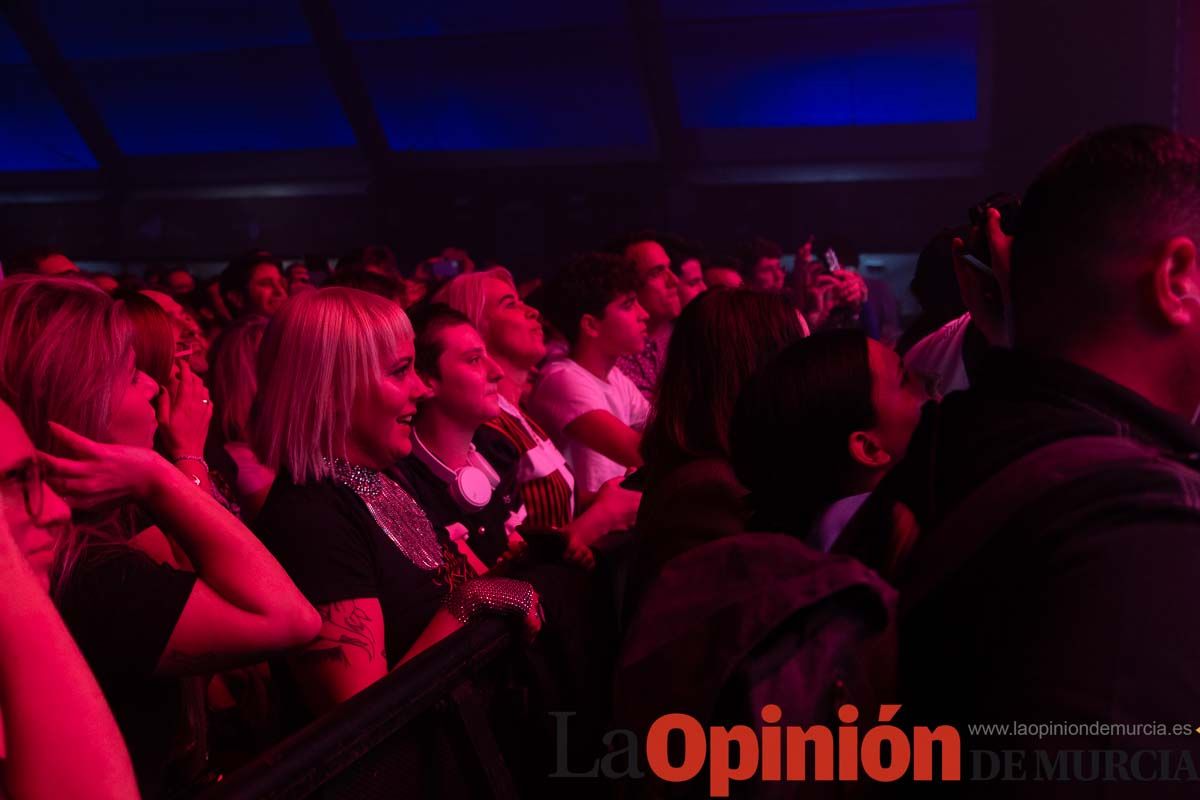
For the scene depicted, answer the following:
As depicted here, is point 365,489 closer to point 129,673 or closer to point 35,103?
point 129,673

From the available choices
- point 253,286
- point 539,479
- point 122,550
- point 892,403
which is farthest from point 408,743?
point 253,286

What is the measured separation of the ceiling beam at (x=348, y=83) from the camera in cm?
976

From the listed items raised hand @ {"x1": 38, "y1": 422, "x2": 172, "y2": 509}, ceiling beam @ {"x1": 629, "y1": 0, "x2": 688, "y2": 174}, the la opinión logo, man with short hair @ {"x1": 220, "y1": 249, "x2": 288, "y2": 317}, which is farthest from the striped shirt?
ceiling beam @ {"x1": 629, "y1": 0, "x2": 688, "y2": 174}

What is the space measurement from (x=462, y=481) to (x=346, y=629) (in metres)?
0.81

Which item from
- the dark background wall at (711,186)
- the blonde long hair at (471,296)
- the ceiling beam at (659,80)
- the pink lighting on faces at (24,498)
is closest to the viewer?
the pink lighting on faces at (24,498)

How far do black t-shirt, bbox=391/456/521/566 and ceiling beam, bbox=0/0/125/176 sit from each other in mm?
9350

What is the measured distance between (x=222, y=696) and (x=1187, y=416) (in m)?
1.97

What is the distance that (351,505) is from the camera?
218cm

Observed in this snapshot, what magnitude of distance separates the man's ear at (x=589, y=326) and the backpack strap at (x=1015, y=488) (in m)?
3.06

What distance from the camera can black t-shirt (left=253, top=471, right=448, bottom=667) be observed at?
203cm

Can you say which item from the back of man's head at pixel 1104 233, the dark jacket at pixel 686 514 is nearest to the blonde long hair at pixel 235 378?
the dark jacket at pixel 686 514

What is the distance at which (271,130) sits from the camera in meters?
10.5

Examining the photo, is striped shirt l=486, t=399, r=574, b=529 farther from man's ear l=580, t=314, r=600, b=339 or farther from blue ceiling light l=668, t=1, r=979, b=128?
blue ceiling light l=668, t=1, r=979, b=128

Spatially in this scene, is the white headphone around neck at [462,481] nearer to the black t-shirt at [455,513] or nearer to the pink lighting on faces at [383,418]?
the black t-shirt at [455,513]
